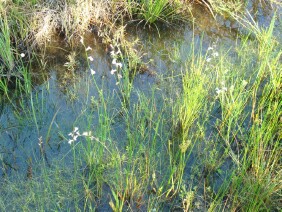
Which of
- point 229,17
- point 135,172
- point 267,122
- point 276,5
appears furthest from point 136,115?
point 276,5

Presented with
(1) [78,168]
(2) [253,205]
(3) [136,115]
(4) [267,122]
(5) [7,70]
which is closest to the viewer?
(2) [253,205]

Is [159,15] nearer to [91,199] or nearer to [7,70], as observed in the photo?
[7,70]

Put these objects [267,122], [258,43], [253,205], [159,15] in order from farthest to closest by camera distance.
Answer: [159,15]
[258,43]
[267,122]
[253,205]

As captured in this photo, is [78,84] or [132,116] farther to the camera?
[78,84]

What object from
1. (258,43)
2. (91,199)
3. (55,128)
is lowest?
(91,199)

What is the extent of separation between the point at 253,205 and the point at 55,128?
1573 millimetres

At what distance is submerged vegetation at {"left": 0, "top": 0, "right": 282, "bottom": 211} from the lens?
268cm

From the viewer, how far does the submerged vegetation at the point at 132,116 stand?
2.68 m

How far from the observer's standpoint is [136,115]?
10.8 ft

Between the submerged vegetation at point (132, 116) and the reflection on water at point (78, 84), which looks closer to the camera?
the submerged vegetation at point (132, 116)

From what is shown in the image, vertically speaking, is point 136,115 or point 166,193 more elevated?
point 136,115

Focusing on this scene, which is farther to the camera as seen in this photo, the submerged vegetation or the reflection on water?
the reflection on water

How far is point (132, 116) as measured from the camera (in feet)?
10.8

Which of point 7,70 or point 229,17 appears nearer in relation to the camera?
point 7,70
